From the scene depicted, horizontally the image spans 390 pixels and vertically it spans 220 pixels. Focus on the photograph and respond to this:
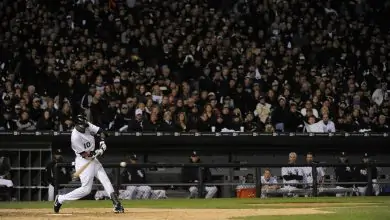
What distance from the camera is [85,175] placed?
566 inches

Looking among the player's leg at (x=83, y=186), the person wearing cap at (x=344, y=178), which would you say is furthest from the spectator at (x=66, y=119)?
the person wearing cap at (x=344, y=178)

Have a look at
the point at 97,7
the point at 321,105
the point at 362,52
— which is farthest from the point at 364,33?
the point at 97,7

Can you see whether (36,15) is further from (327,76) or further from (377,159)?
(377,159)

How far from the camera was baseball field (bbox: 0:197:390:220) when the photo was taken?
13.3 m

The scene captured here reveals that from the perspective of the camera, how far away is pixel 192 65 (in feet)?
69.6

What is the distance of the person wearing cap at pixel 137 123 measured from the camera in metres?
19.1

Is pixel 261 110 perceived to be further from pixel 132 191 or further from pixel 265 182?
pixel 132 191

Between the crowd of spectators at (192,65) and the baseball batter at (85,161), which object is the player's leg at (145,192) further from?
the baseball batter at (85,161)

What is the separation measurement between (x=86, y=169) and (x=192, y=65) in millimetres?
7421

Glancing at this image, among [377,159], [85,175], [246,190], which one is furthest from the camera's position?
[377,159]

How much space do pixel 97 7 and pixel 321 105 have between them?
709cm

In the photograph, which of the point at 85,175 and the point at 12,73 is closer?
the point at 85,175

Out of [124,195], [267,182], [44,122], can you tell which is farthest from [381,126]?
[44,122]

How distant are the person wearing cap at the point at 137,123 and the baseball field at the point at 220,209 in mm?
1974
